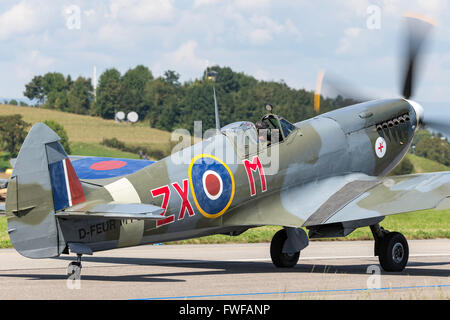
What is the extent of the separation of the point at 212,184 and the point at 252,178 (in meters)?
0.91

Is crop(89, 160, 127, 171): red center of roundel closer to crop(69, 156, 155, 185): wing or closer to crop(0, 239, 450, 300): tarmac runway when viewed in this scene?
crop(69, 156, 155, 185): wing

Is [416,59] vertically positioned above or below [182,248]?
above

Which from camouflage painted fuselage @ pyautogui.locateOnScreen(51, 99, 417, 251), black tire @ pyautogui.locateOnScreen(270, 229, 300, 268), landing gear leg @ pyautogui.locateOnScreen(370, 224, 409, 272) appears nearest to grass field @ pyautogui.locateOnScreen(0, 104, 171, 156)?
camouflage painted fuselage @ pyautogui.locateOnScreen(51, 99, 417, 251)

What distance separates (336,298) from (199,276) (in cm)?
358

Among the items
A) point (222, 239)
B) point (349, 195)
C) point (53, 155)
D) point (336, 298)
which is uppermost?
point (53, 155)

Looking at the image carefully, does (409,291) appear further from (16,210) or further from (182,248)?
(182,248)

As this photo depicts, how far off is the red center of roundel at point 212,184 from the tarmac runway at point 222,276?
57.0 inches

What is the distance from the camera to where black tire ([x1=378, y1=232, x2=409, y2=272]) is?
14.0m

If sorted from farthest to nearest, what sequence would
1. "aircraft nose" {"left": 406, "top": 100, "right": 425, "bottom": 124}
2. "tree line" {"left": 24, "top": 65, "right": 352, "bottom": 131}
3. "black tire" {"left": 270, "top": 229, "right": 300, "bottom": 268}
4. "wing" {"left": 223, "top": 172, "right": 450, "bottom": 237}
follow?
1. "tree line" {"left": 24, "top": 65, "right": 352, "bottom": 131}
2. "aircraft nose" {"left": 406, "top": 100, "right": 425, "bottom": 124}
3. "black tire" {"left": 270, "top": 229, "right": 300, "bottom": 268}
4. "wing" {"left": 223, "top": 172, "right": 450, "bottom": 237}

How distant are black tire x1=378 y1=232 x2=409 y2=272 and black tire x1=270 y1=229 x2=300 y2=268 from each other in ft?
6.12

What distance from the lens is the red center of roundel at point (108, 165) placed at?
16.0m

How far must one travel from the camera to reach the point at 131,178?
12.4 m
